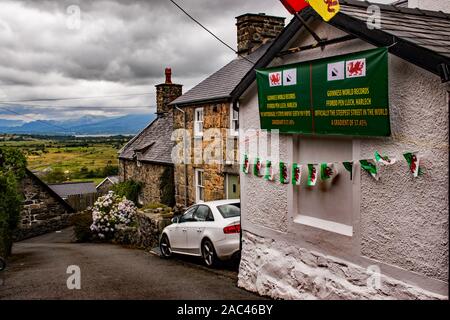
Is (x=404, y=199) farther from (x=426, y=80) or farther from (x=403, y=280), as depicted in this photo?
(x=426, y=80)

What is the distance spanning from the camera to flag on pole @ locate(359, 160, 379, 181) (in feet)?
21.1

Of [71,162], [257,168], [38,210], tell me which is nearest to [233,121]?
[257,168]

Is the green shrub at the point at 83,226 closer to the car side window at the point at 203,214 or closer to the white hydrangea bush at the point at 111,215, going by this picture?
the white hydrangea bush at the point at 111,215

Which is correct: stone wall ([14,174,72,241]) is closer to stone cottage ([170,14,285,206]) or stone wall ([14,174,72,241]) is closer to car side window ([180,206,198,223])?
stone cottage ([170,14,285,206])

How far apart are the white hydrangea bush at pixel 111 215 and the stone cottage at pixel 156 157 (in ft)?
8.87

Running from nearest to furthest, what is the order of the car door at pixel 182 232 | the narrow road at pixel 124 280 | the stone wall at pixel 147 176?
the narrow road at pixel 124 280 → the car door at pixel 182 232 → the stone wall at pixel 147 176

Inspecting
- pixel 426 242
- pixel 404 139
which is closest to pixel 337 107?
pixel 404 139

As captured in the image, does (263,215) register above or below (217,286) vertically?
above

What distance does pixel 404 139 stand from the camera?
238 inches

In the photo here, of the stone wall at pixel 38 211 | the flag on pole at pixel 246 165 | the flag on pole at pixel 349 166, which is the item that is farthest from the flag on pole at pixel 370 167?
the stone wall at pixel 38 211

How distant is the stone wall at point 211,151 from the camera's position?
1877 centimetres

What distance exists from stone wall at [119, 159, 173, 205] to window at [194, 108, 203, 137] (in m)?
3.74
